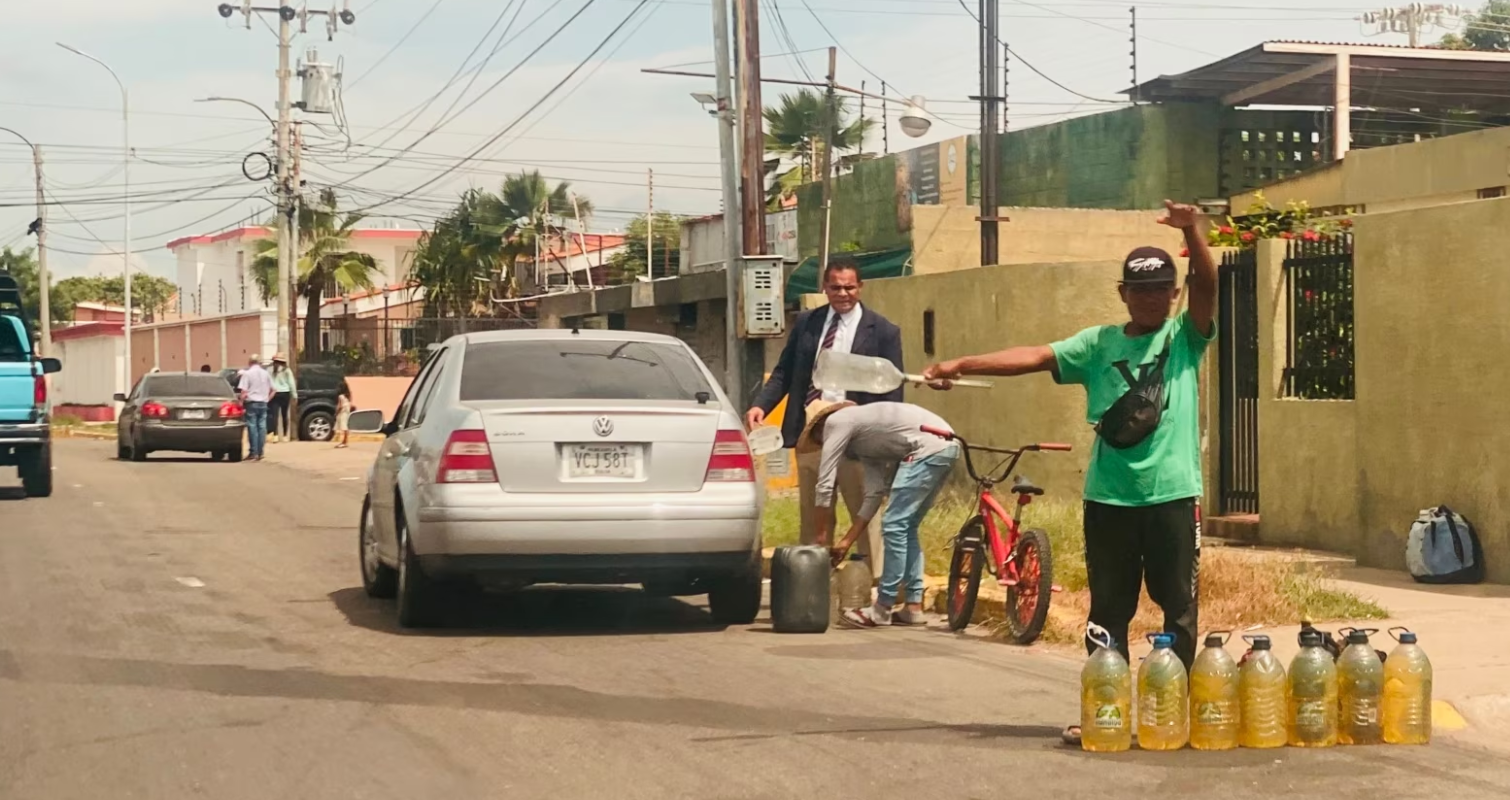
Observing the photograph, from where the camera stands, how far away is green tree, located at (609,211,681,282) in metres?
59.6

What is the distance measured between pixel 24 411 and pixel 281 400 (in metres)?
16.2

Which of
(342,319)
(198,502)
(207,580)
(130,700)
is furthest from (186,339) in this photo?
(130,700)

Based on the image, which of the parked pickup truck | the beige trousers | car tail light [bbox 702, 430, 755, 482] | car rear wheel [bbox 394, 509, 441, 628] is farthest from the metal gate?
the parked pickup truck

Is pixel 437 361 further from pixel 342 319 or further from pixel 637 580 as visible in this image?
pixel 342 319

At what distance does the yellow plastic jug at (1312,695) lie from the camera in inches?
260

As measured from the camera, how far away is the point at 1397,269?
12352 mm

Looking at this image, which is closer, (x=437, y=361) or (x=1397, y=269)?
(x=437, y=361)

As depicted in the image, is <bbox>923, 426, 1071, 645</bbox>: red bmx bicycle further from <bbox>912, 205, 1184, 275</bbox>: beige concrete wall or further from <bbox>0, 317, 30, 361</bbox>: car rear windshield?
<bbox>912, 205, 1184, 275</bbox>: beige concrete wall

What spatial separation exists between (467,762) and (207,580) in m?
6.58

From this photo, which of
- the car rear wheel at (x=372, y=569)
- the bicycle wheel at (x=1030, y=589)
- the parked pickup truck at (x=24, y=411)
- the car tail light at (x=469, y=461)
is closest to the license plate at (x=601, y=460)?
the car tail light at (x=469, y=461)

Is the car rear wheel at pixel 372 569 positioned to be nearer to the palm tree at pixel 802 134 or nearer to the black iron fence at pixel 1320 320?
the black iron fence at pixel 1320 320

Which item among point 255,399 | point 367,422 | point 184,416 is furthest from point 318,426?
point 367,422

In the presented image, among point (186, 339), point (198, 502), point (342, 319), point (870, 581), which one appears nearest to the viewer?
point (870, 581)

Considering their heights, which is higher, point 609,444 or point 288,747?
point 609,444
